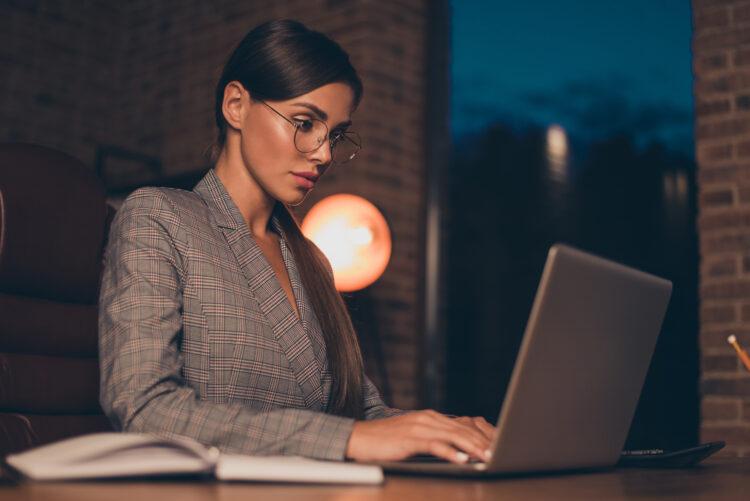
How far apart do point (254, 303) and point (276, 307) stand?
0.14ft

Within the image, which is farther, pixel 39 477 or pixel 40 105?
pixel 40 105

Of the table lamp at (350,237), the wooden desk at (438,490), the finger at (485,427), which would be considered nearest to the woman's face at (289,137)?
the finger at (485,427)

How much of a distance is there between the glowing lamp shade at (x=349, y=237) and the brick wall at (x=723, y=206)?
1119 millimetres

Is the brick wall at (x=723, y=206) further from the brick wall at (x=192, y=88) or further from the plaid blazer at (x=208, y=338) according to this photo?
the plaid blazer at (x=208, y=338)

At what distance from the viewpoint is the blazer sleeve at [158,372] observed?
3.83ft

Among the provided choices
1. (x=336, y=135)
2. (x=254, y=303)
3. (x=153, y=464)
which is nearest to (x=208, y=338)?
(x=254, y=303)

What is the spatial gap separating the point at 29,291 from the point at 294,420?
872 mm

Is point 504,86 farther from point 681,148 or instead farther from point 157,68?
point 157,68

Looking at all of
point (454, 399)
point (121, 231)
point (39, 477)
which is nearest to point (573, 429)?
point (39, 477)

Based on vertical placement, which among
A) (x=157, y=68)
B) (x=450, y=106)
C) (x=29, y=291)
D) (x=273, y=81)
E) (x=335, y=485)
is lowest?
(x=335, y=485)

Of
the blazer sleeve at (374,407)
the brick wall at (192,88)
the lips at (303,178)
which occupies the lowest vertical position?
the blazer sleeve at (374,407)

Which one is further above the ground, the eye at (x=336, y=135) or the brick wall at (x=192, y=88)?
the brick wall at (x=192, y=88)

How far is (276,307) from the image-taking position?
5.20 ft

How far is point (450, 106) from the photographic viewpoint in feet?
13.8
